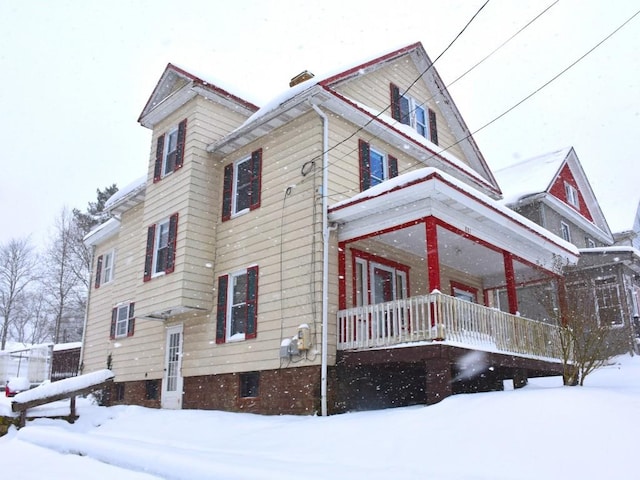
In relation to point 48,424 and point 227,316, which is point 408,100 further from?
point 48,424

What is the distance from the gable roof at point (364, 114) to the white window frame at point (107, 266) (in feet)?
25.2

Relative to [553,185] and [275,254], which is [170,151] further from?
[553,185]

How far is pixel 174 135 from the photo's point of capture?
15562mm

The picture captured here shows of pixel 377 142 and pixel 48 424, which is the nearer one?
pixel 48 424

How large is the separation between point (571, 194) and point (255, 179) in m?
17.0

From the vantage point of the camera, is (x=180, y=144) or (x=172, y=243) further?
(x=180, y=144)

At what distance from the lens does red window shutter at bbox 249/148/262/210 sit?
13.3m

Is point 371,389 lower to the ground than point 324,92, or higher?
lower

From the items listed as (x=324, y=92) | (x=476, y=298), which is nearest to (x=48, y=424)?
(x=324, y=92)

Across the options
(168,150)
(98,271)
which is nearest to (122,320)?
→ (98,271)

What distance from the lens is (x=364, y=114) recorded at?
12992mm

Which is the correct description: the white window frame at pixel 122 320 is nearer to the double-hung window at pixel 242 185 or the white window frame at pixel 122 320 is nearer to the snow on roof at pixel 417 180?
the double-hung window at pixel 242 185

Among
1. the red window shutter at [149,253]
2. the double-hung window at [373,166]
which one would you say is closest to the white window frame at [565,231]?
the double-hung window at [373,166]

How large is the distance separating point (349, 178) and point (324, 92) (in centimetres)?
197
